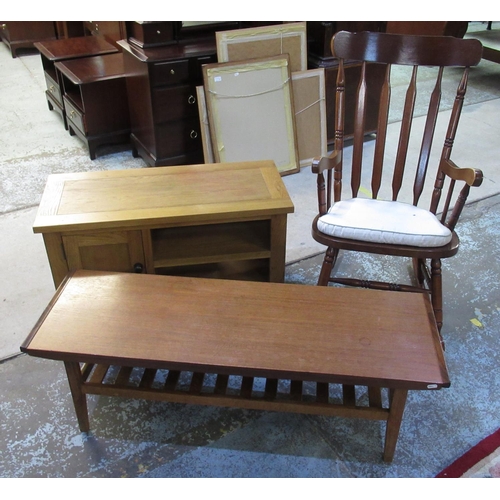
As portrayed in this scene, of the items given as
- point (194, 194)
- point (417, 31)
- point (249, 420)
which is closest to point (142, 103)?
point (194, 194)

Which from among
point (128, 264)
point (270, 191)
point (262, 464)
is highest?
point (270, 191)

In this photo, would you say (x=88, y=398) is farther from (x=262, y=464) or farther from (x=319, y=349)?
(x=319, y=349)

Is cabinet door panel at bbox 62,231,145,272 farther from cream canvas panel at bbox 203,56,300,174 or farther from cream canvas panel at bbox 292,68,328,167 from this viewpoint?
cream canvas panel at bbox 292,68,328,167

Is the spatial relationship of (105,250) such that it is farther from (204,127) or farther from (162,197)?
(204,127)

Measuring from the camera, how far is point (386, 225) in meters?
1.74

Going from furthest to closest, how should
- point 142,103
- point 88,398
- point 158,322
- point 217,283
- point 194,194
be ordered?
point 142,103, point 194,194, point 88,398, point 217,283, point 158,322

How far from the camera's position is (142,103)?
2906mm

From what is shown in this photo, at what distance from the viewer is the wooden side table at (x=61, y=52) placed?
3.39 meters

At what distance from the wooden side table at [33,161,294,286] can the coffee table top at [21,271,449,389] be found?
179 millimetres

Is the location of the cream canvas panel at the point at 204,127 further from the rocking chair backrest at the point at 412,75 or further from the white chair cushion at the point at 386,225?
the white chair cushion at the point at 386,225

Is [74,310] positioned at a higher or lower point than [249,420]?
higher

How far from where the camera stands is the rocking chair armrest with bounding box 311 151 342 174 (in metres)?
1.72

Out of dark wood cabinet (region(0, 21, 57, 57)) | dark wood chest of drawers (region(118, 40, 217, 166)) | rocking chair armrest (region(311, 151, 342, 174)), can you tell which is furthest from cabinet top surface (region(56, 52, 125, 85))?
dark wood cabinet (region(0, 21, 57, 57))

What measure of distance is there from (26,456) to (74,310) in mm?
463
